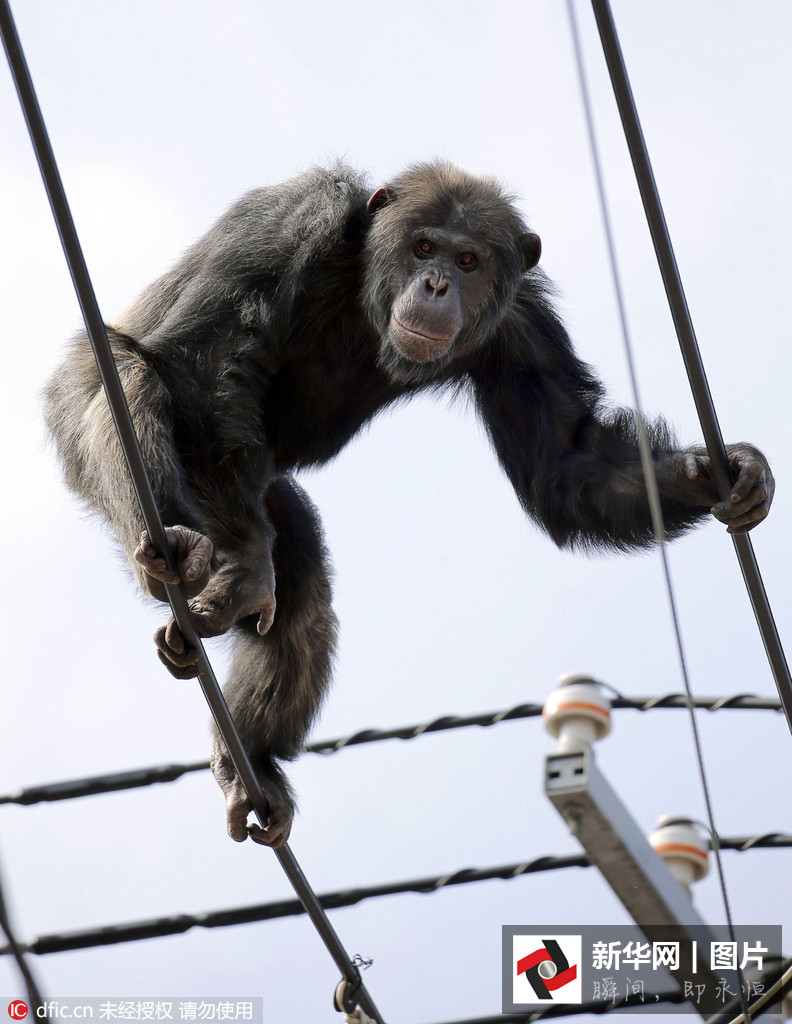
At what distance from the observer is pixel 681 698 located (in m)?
6.42

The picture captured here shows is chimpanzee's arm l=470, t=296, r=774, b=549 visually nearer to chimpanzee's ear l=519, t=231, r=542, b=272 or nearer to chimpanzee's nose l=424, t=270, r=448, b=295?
chimpanzee's ear l=519, t=231, r=542, b=272

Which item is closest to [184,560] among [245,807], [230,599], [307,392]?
[230,599]

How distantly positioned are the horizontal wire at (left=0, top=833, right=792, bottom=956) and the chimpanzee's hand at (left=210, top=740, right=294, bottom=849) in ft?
1.48

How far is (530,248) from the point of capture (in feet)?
22.1

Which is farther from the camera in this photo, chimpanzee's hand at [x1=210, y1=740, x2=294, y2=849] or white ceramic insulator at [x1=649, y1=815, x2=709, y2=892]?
chimpanzee's hand at [x1=210, y1=740, x2=294, y2=849]

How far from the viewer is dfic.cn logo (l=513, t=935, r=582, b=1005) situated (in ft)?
18.0

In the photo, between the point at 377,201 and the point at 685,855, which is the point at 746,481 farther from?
the point at 377,201

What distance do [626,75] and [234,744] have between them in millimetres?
2425

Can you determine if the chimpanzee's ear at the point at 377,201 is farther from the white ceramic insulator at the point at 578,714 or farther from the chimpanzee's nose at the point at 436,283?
the white ceramic insulator at the point at 578,714

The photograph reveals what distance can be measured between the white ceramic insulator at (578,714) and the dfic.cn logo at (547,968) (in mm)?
2018

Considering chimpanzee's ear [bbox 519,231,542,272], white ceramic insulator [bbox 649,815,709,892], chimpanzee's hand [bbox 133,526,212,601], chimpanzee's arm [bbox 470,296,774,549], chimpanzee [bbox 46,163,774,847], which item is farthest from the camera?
chimpanzee's ear [bbox 519,231,542,272]

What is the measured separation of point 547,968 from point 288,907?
50.0 inches

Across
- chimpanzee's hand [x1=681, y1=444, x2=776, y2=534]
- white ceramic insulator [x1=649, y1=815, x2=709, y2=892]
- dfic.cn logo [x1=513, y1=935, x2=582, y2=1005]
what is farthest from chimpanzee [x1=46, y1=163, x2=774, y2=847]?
white ceramic insulator [x1=649, y1=815, x2=709, y2=892]

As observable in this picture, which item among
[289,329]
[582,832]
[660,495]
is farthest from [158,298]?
[582,832]
